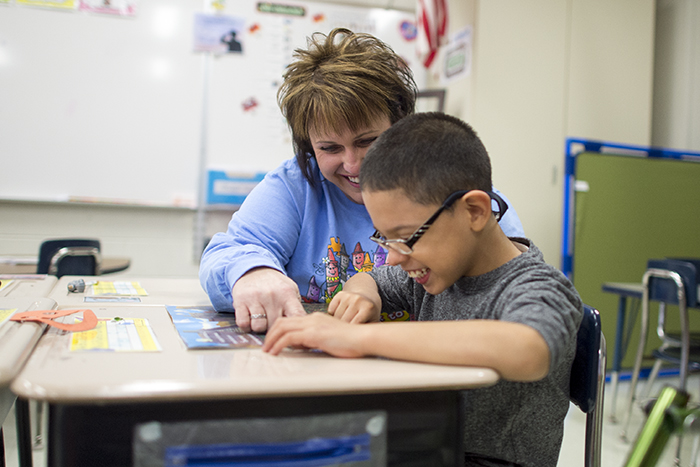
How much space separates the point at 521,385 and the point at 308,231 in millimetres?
634

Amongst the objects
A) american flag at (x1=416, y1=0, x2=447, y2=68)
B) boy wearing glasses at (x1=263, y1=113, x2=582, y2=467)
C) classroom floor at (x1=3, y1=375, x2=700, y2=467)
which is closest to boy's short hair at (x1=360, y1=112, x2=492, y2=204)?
boy wearing glasses at (x1=263, y1=113, x2=582, y2=467)

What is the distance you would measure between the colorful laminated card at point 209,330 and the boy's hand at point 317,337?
6 cm

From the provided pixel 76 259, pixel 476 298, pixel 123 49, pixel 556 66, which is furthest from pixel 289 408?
pixel 123 49

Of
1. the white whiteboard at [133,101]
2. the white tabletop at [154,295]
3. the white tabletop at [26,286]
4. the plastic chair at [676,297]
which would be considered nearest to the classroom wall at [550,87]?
the plastic chair at [676,297]

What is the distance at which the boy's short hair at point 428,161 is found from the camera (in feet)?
2.64

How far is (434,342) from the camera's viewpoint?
629mm

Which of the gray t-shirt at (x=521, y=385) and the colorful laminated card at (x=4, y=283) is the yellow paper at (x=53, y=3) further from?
the gray t-shirt at (x=521, y=385)

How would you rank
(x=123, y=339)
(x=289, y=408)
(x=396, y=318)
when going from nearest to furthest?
(x=289, y=408)
(x=123, y=339)
(x=396, y=318)

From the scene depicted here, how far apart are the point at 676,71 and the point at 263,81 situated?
2.72m

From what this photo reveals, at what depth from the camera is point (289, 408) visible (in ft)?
1.81

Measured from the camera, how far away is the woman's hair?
1.11 metres

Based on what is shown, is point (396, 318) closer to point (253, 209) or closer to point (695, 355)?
point (253, 209)

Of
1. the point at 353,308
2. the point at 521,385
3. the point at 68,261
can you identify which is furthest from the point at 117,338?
the point at 68,261

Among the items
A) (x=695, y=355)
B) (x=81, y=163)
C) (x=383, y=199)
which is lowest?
(x=695, y=355)
